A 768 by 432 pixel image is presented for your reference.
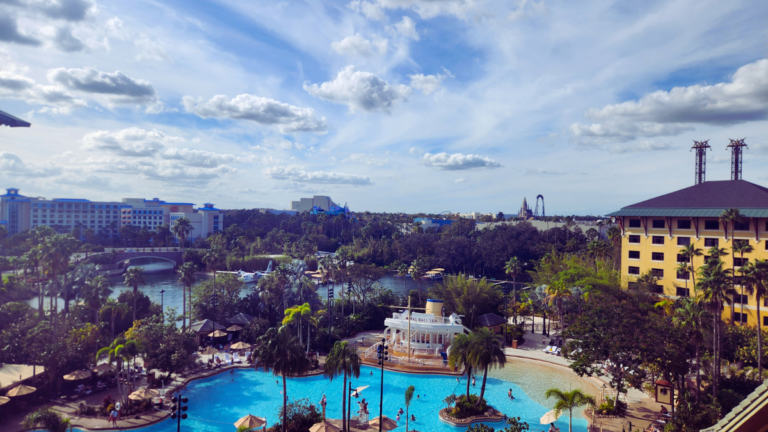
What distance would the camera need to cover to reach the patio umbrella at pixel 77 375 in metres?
30.5

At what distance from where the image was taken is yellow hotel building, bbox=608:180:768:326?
40.9 metres

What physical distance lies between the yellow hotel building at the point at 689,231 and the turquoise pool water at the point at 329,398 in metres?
25.7

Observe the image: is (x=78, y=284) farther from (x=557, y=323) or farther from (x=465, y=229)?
(x=465, y=229)

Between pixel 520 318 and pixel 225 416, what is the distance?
42025 millimetres

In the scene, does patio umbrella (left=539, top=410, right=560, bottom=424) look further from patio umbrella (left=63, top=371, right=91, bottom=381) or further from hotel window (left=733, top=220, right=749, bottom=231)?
hotel window (left=733, top=220, right=749, bottom=231)

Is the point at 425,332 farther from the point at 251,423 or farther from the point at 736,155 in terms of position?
the point at 736,155

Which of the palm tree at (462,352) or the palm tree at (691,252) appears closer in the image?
the palm tree at (462,352)

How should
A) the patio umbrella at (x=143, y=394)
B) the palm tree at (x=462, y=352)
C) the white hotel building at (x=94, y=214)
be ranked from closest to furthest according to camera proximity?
the patio umbrella at (x=143, y=394), the palm tree at (x=462, y=352), the white hotel building at (x=94, y=214)

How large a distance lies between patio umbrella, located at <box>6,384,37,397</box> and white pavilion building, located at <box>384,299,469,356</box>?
2846 cm

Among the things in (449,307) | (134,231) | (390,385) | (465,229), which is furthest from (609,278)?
(134,231)

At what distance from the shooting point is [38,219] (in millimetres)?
137000

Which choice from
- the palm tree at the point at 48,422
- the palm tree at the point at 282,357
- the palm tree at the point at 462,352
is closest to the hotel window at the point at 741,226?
the palm tree at the point at 462,352

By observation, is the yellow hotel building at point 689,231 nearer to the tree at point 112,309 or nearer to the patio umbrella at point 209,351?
the patio umbrella at point 209,351

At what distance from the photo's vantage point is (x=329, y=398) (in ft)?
107
